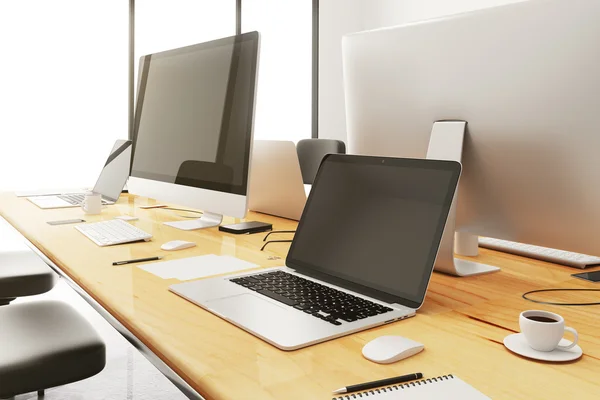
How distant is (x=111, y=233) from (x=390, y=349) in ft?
3.49

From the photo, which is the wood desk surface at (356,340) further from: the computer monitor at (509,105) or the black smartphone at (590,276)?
the computer monitor at (509,105)

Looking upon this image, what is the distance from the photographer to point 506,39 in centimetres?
97

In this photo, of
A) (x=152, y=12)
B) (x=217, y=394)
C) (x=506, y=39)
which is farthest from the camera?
(x=152, y=12)

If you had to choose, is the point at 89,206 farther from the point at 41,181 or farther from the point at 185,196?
the point at 41,181

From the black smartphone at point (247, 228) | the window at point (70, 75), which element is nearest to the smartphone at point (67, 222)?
the black smartphone at point (247, 228)

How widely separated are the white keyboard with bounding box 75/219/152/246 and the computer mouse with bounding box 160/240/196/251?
11 cm

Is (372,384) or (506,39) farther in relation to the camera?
(506,39)

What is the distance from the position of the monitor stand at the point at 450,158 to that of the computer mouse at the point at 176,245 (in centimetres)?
64

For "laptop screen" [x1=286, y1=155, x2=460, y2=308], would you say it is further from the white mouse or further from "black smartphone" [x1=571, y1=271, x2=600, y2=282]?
"black smartphone" [x1=571, y1=271, x2=600, y2=282]

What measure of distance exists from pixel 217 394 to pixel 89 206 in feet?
5.07

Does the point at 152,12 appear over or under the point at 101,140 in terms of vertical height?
over

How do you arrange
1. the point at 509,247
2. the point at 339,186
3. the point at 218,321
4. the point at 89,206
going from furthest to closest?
the point at 89,206
the point at 509,247
the point at 339,186
the point at 218,321

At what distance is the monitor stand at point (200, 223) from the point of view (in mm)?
1699

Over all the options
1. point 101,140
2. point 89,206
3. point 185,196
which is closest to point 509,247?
point 185,196
